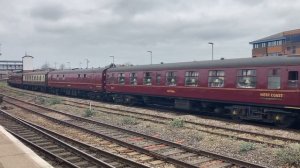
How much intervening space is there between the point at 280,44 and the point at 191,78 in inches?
2522

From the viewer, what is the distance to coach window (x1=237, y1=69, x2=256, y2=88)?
59.8 ft

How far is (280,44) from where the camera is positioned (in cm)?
8006

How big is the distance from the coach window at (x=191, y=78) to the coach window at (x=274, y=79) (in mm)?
5337

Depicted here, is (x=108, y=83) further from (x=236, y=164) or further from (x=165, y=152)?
(x=236, y=164)

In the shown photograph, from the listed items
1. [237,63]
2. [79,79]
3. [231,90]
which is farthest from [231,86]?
[79,79]

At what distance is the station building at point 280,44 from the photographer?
74500mm

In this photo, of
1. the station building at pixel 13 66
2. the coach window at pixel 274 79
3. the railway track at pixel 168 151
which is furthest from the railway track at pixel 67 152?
the station building at pixel 13 66

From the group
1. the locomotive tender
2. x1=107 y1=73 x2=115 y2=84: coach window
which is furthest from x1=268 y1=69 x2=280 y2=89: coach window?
x1=107 y1=73 x2=115 y2=84: coach window

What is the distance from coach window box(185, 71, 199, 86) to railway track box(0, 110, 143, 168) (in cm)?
942

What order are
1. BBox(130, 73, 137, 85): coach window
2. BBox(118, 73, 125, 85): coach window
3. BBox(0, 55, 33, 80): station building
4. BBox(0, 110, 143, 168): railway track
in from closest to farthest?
BBox(0, 110, 143, 168): railway track, BBox(130, 73, 137, 85): coach window, BBox(118, 73, 125, 85): coach window, BBox(0, 55, 33, 80): station building

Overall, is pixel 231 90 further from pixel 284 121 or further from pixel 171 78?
Answer: pixel 171 78

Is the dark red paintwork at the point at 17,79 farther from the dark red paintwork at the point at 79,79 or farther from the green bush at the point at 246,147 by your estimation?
the green bush at the point at 246,147

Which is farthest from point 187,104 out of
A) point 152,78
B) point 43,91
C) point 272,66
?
point 43,91

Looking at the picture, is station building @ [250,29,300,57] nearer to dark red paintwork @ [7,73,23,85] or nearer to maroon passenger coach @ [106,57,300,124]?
dark red paintwork @ [7,73,23,85]
